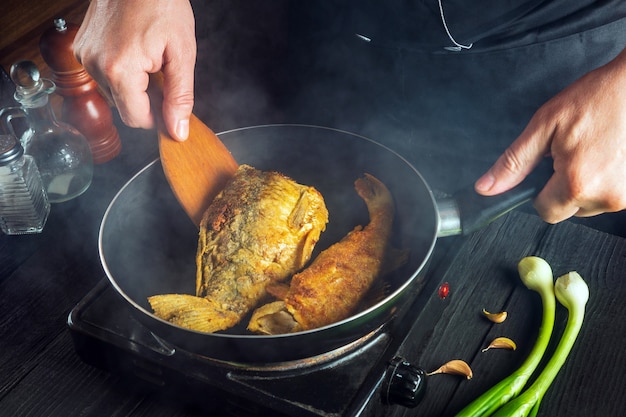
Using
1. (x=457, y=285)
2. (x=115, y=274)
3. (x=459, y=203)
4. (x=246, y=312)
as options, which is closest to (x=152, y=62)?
(x=115, y=274)

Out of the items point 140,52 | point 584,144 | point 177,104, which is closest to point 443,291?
point 584,144

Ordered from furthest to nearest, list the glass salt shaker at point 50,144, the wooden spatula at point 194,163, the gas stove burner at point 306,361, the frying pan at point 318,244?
the glass salt shaker at point 50,144, the wooden spatula at point 194,163, the gas stove burner at point 306,361, the frying pan at point 318,244

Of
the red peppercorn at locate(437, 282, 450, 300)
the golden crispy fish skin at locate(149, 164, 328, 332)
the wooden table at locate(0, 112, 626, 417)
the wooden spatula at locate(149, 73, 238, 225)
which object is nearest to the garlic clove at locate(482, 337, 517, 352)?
the wooden table at locate(0, 112, 626, 417)

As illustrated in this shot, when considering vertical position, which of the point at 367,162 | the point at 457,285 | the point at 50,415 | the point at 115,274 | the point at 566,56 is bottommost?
the point at 50,415

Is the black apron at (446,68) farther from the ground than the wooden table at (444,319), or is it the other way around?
the black apron at (446,68)

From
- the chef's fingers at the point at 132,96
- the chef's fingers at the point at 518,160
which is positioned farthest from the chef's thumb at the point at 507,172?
the chef's fingers at the point at 132,96

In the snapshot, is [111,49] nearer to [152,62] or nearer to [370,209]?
[152,62]

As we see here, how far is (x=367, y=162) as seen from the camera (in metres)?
1.65

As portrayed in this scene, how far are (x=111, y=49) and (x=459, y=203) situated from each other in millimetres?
852

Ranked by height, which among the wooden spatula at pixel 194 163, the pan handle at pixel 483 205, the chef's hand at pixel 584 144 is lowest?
the wooden spatula at pixel 194 163

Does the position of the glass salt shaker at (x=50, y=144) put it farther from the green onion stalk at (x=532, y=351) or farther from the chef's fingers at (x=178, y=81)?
the green onion stalk at (x=532, y=351)

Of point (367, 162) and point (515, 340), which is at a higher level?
point (367, 162)

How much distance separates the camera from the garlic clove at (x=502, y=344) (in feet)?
4.78

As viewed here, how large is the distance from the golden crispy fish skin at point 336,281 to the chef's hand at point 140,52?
487 mm
